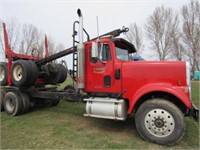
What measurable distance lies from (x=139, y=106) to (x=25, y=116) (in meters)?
3.93

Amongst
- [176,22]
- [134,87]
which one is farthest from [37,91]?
[176,22]

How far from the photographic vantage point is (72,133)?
5043 millimetres

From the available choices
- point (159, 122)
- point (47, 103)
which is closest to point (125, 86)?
point (159, 122)

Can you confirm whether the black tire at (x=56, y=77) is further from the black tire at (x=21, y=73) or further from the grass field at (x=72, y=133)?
the grass field at (x=72, y=133)

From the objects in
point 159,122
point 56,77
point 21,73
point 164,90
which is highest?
point 21,73

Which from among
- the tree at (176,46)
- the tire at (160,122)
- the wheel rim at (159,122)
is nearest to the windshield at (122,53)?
the tire at (160,122)

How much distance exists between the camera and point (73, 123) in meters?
5.92

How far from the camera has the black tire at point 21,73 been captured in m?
6.52

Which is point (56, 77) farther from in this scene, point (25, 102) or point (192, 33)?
point (192, 33)

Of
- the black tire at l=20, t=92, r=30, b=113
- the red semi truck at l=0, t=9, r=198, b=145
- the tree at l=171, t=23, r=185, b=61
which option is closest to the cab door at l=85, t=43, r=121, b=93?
the red semi truck at l=0, t=9, r=198, b=145

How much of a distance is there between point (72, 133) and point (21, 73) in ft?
9.88

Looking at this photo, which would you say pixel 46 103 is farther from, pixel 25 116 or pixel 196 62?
pixel 196 62

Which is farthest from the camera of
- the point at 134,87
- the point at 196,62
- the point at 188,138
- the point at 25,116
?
the point at 196,62

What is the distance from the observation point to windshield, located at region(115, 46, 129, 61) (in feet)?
17.7
